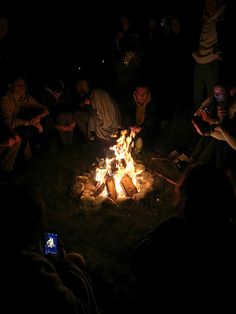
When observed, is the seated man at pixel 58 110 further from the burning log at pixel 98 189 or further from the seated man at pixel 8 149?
the burning log at pixel 98 189

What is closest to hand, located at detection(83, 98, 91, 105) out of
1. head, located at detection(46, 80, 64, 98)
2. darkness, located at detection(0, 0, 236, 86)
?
head, located at detection(46, 80, 64, 98)

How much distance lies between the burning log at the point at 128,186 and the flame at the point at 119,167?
85 millimetres

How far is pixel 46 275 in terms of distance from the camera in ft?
7.23

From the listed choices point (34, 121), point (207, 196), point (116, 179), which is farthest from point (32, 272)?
point (34, 121)

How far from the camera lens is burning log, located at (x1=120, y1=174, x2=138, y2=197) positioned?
585cm

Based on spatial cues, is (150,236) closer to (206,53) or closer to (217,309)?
(217,309)

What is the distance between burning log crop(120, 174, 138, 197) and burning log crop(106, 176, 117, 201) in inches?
6.4

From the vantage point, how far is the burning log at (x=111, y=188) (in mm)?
5801

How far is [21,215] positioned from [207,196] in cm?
123

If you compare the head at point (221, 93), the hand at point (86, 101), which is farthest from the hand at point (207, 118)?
the hand at point (86, 101)

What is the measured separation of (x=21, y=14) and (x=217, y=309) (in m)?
9.46

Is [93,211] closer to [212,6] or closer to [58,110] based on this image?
[58,110]

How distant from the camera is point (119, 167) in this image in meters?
6.16

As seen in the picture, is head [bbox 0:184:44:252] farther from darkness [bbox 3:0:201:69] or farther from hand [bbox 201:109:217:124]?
darkness [bbox 3:0:201:69]
